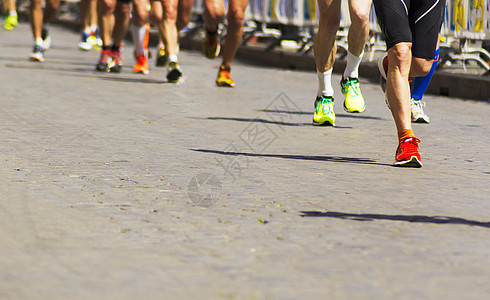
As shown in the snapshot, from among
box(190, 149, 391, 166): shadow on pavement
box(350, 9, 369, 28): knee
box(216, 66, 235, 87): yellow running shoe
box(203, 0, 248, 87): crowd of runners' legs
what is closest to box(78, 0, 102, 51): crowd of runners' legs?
box(203, 0, 248, 87): crowd of runners' legs

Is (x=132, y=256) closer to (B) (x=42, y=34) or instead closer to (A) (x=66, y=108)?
(A) (x=66, y=108)

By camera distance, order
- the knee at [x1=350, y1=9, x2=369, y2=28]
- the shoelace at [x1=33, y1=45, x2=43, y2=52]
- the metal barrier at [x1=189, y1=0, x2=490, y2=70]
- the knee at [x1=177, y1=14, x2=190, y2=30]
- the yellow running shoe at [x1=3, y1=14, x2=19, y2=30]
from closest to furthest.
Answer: the knee at [x1=350, y1=9, x2=369, y2=28]
the metal barrier at [x1=189, y1=0, x2=490, y2=70]
the knee at [x1=177, y1=14, x2=190, y2=30]
the shoelace at [x1=33, y1=45, x2=43, y2=52]
the yellow running shoe at [x1=3, y1=14, x2=19, y2=30]

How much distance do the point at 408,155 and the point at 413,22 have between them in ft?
2.69

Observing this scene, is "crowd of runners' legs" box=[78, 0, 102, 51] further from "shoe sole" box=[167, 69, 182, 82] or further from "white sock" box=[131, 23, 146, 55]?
"shoe sole" box=[167, 69, 182, 82]

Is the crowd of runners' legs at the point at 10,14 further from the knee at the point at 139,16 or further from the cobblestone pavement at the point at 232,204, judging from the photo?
the cobblestone pavement at the point at 232,204

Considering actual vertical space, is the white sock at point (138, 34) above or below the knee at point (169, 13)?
below

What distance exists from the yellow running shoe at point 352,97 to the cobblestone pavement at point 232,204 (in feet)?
0.51

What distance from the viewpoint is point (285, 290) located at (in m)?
3.16

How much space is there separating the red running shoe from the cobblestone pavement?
6cm

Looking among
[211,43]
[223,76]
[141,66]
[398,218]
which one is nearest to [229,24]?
[223,76]

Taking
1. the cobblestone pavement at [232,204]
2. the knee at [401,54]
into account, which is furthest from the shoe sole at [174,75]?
the knee at [401,54]

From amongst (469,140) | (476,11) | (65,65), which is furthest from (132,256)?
(65,65)

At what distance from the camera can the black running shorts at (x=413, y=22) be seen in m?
5.97

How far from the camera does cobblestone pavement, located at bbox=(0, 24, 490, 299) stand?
10.8 feet
